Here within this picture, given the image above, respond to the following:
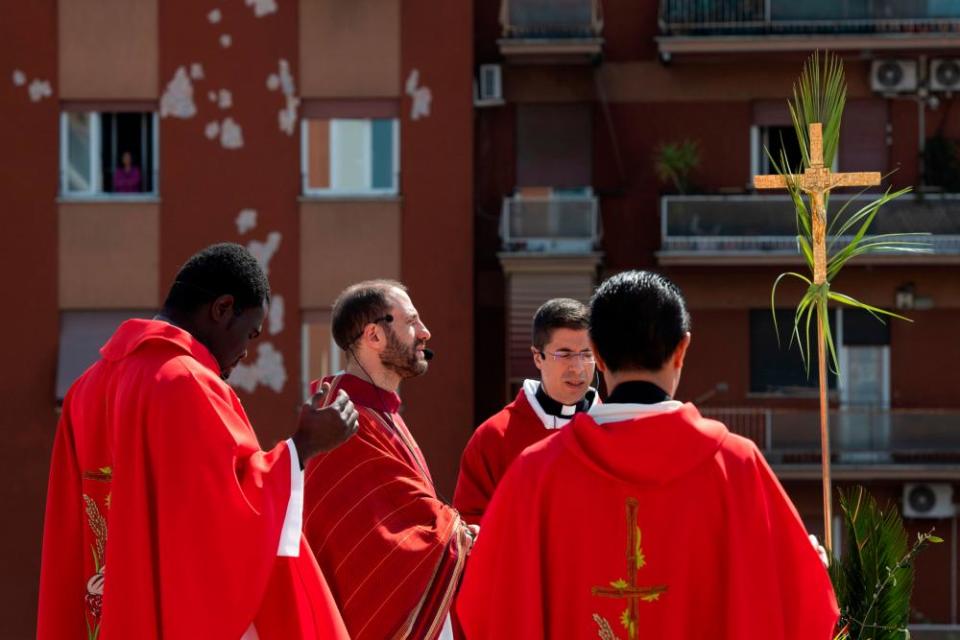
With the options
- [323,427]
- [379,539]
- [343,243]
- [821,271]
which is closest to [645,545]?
[323,427]

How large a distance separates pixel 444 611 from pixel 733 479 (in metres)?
2.22

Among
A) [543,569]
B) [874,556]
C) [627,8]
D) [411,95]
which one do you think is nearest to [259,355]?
[411,95]

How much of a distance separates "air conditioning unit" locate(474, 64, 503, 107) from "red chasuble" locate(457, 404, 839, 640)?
18421 mm

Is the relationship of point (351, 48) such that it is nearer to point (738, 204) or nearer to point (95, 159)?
point (95, 159)

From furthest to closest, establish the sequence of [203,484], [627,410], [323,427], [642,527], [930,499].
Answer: [930,499]
[323,427]
[203,484]
[642,527]
[627,410]

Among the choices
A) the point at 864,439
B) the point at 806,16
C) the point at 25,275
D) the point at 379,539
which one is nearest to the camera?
the point at 379,539

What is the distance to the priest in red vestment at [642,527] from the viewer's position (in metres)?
4.10

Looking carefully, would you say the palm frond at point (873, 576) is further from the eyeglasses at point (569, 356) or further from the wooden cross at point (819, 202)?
the eyeglasses at point (569, 356)

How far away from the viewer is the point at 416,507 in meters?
6.11

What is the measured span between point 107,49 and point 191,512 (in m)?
17.6

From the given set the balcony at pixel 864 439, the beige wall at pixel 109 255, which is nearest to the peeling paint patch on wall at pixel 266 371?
the beige wall at pixel 109 255

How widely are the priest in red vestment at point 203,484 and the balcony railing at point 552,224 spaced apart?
663 inches

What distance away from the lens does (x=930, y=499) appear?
22.4 meters

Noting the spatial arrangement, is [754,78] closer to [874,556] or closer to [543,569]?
[874,556]
